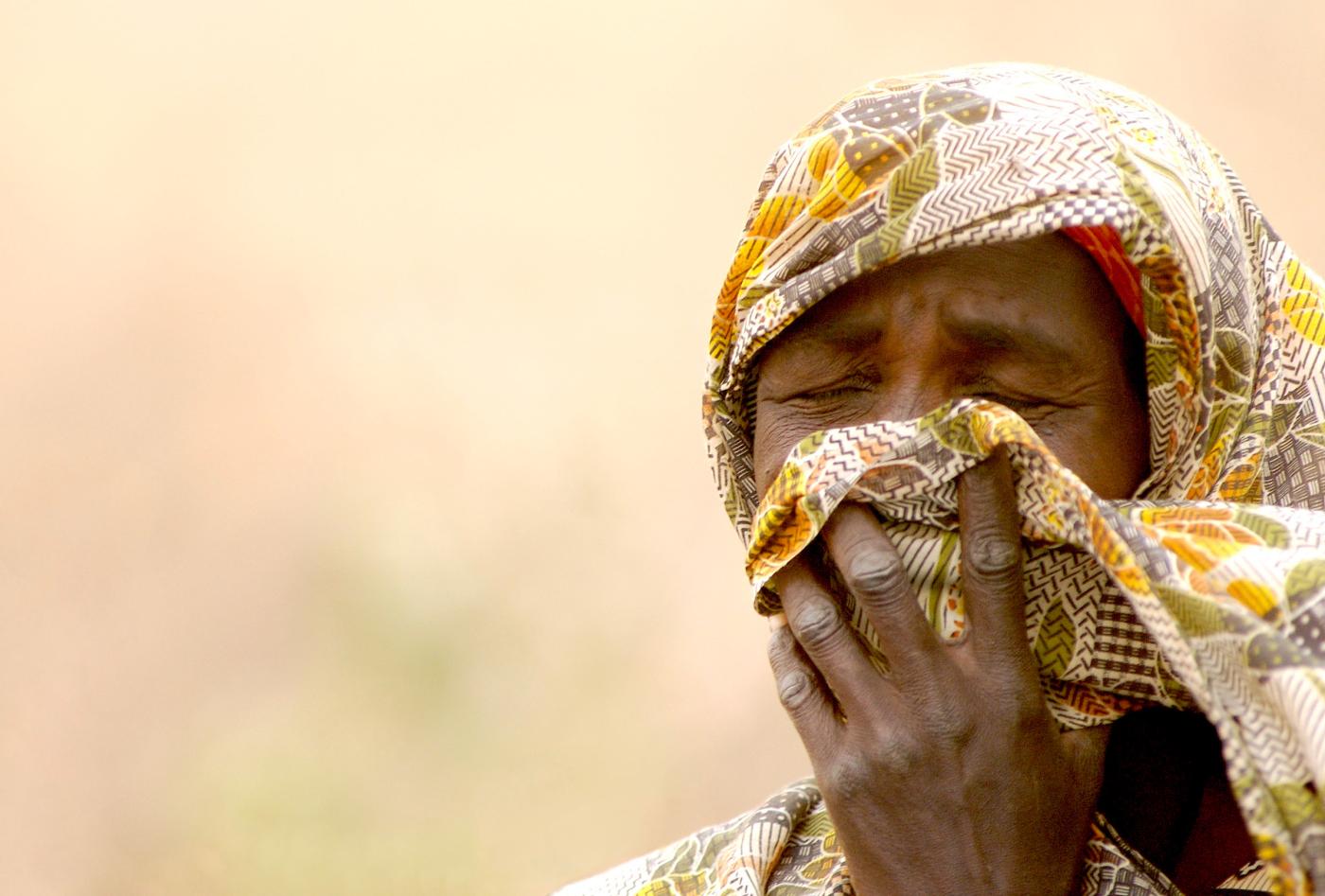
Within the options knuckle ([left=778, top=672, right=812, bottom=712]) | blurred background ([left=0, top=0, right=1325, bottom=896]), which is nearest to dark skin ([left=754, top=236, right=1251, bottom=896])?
knuckle ([left=778, top=672, right=812, bottom=712])

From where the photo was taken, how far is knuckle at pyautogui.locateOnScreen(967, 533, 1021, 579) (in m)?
1.50

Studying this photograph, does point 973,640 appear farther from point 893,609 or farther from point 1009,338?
point 1009,338

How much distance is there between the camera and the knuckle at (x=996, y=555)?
4.91ft

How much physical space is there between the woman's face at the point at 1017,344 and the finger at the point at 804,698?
0.30 meters

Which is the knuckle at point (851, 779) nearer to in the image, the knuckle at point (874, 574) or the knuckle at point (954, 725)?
the knuckle at point (954, 725)

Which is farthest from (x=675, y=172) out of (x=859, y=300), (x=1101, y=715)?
(x=1101, y=715)

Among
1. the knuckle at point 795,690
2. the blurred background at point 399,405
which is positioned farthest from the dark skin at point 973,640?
the blurred background at point 399,405

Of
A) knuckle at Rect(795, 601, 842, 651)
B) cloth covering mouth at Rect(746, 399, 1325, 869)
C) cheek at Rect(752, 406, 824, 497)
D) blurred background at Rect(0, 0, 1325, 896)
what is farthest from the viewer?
blurred background at Rect(0, 0, 1325, 896)

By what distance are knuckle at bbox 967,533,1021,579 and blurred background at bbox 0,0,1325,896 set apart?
2.84 meters

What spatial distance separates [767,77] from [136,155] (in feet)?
6.77

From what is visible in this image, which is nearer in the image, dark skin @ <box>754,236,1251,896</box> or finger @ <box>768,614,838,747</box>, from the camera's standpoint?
dark skin @ <box>754,236,1251,896</box>

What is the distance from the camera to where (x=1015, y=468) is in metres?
1.52

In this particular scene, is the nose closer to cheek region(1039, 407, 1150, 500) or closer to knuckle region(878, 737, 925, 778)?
cheek region(1039, 407, 1150, 500)

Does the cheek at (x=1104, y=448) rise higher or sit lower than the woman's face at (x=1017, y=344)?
lower
